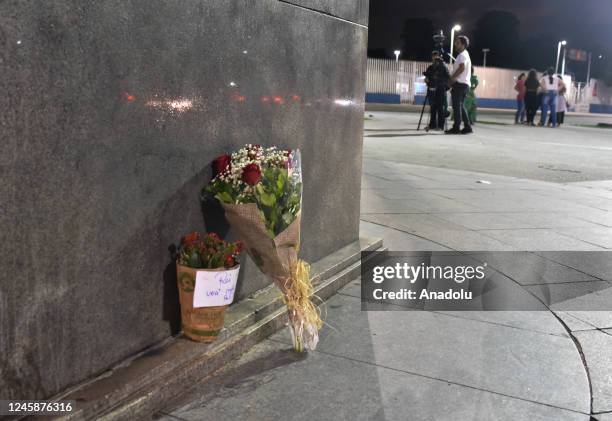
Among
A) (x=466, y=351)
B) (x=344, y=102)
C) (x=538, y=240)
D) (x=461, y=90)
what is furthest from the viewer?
(x=461, y=90)

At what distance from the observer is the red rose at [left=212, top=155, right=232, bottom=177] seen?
11.3 feet

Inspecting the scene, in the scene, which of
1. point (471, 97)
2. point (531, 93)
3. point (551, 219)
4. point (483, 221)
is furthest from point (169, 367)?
point (531, 93)

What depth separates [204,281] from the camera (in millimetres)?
3133

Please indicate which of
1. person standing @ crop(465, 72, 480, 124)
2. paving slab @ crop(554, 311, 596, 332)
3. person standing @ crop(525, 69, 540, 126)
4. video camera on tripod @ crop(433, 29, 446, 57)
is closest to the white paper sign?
paving slab @ crop(554, 311, 596, 332)

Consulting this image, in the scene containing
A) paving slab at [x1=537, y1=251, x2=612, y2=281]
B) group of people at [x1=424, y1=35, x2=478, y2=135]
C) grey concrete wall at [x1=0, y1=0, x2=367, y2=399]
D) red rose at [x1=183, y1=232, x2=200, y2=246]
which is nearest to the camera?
grey concrete wall at [x1=0, y1=0, x2=367, y2=399]

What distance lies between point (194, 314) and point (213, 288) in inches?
7.6

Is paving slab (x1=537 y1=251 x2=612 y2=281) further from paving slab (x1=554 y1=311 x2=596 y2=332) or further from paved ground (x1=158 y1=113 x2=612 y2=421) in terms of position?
paving slab (x1=554 y1=311 x2=596 y2=332)

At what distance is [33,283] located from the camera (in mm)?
2539

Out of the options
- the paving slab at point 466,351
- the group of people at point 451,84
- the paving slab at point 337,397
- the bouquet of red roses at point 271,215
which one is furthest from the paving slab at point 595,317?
the group of people at point 451,84

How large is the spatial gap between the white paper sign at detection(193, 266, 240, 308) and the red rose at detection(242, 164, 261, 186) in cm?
45

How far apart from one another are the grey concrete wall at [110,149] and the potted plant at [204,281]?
0.41ft

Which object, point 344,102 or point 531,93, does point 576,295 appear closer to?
point 344,102

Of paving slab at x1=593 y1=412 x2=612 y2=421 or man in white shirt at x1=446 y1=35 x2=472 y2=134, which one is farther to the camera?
man in white shirt at x1=446 y1=35 x2=472 y2=134

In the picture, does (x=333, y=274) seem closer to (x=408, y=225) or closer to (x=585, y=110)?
(x=408, y=225)
